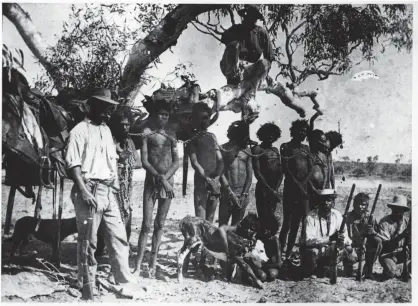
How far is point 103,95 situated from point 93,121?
31 cm

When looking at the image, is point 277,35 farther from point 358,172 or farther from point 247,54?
point 358,172

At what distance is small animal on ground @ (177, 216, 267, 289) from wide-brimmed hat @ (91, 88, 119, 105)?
1.55 metres

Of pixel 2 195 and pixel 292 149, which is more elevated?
pixel 292 149

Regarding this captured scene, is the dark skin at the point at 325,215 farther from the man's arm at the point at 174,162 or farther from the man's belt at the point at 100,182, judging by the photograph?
the man's belt at the point at 100,182

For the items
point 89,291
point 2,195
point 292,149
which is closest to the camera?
point 89,291

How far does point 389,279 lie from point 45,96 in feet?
14.5

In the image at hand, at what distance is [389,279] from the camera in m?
6.26

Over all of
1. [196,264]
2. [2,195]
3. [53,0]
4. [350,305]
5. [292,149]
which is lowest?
[350,305]

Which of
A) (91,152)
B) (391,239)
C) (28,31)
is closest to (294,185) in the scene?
(391,239)

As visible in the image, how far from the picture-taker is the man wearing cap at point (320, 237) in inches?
241

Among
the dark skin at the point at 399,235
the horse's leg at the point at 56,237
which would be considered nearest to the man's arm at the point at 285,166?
the dark skin at the point at 399,235

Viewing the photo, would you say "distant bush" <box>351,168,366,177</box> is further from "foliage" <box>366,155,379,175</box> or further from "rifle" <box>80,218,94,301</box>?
"rifle" <box>80,218,94,301</box>

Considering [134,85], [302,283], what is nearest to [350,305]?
[302,283]

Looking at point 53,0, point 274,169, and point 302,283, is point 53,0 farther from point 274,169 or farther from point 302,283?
point 302,283
